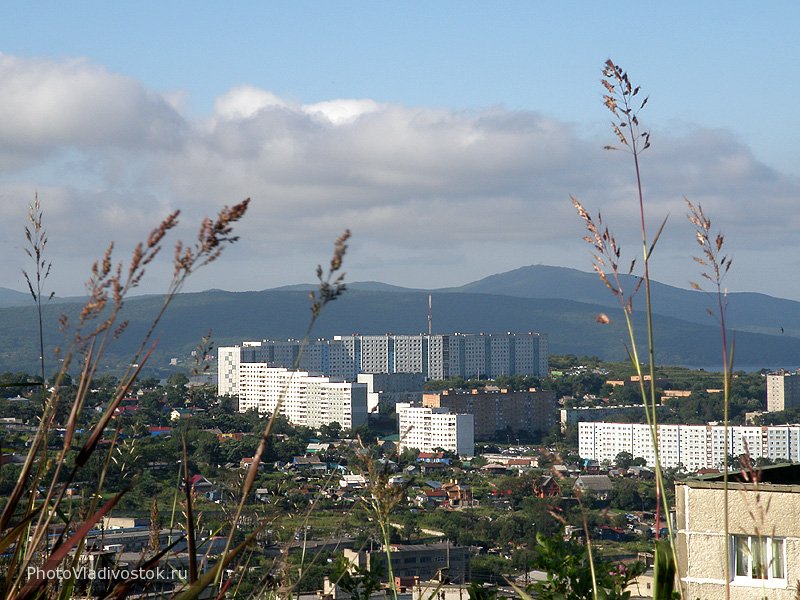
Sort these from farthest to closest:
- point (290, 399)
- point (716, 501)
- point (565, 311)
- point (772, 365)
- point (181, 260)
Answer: point (565, 311)
point (772, 365)
point (290, 399)
point (716, 501)
point (181, 260)

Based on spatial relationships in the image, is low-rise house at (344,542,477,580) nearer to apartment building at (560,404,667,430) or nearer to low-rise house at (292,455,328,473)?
low-rise house at (292,455,328,473)

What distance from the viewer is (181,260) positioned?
1.90ft

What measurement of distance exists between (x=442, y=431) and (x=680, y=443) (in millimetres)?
7200

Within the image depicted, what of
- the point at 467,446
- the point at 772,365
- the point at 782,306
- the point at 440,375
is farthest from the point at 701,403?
the point at 782,306

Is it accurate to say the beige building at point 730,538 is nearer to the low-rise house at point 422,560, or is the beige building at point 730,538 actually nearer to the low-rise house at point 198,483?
the low-rise house at point 422,560

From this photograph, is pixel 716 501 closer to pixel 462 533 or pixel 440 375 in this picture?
pixel 462 533

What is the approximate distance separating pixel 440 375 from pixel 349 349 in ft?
18.5

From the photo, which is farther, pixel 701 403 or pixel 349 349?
pixel 349 349

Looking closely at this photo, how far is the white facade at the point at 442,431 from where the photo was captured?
32.0 metres

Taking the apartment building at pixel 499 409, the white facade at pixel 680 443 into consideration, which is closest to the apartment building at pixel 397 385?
the apartment building at pixel 499 409

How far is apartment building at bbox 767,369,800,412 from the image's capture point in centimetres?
3978

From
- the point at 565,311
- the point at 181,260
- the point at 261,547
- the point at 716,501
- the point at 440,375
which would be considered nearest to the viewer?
the point at 181,260

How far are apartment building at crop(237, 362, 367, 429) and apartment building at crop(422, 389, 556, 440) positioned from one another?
2564 mm

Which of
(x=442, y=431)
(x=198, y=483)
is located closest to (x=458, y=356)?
(x=442, y=431)
